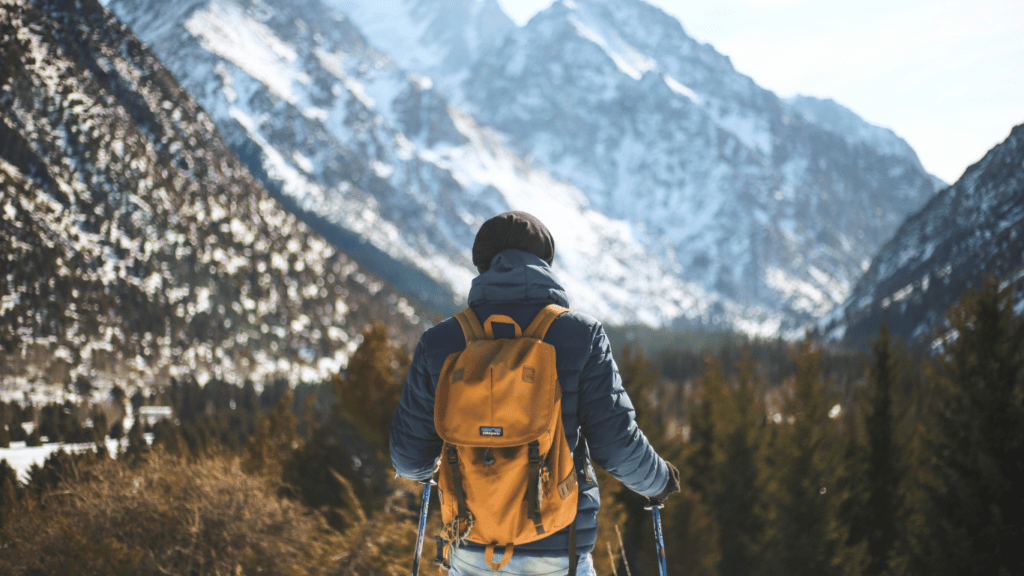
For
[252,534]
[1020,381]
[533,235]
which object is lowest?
[252,534]

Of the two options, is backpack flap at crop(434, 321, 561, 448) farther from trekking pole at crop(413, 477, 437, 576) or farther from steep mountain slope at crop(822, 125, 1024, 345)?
steep mountain slope at crop(822, 125, 1024, 345)

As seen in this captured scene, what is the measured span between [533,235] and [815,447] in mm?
20156

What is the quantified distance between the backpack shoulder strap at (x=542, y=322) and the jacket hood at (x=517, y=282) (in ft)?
0.29

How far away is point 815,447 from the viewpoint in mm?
20047

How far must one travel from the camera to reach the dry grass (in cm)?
637

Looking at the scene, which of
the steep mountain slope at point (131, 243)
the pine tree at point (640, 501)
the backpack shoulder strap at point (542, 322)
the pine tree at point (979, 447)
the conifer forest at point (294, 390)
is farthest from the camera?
the steep mountain slope at point (131, 243)

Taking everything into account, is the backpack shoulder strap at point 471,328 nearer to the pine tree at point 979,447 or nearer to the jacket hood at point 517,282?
the jacket hood at point 517,282

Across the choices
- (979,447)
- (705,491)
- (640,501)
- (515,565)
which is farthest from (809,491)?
(515,565)

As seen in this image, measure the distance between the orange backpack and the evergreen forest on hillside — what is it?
1.26 meters

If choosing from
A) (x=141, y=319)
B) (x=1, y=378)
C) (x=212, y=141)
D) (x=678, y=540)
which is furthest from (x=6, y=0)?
(x=678, y=540)

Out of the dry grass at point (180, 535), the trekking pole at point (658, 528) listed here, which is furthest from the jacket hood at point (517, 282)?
the dry grass at point (180, 535)

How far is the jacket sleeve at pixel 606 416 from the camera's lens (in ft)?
9.77

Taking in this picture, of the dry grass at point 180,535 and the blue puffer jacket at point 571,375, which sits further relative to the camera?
the dry grass at point 180,535

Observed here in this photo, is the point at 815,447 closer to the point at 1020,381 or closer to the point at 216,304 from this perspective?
the point at 1020,381
